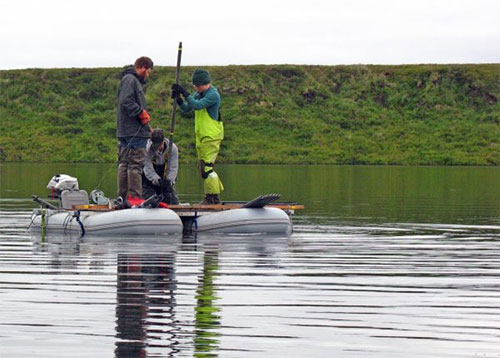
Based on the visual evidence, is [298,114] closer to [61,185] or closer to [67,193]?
[61,185]

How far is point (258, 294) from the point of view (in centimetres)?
1080

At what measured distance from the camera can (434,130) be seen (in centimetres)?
8188

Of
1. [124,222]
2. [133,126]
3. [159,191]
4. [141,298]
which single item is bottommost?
[141,298]

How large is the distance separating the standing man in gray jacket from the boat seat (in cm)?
76

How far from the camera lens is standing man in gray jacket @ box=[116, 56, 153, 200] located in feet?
58.1

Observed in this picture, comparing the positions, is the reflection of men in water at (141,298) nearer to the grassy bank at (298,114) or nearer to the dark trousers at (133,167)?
the dark trousers at (133,167)

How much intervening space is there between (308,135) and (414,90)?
15193mm

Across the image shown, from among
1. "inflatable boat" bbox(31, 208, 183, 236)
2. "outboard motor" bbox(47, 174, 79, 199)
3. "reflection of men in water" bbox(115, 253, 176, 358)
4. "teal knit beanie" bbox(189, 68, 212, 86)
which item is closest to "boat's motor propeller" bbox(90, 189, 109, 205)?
"outboard motor" bbox(47, 174, 79, 199)

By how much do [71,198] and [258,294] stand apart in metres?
7.99

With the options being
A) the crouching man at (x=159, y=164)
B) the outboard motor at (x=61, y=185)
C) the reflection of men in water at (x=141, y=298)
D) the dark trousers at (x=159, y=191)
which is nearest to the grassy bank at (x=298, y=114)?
the outboard motor at (x=61, y=185)

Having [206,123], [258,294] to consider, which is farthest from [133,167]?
[258,294]

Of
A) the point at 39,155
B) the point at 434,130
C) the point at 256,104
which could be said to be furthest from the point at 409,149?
the point at 39,155

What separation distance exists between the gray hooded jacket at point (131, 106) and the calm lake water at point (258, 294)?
1.82 m

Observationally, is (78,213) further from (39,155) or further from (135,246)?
(39,155)
